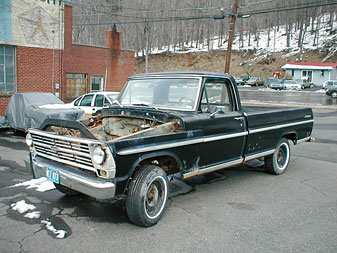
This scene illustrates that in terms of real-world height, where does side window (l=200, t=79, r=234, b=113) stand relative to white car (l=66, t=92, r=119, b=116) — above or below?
above

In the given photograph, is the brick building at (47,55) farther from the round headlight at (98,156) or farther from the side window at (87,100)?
the round headlight at (98,156)

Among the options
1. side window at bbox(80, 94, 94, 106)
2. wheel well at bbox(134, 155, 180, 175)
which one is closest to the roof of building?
side window at bbox(80, 94, 94, 106)

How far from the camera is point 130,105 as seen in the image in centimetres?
563

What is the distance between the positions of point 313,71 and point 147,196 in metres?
64.5

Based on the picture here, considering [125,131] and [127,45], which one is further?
[127,45]

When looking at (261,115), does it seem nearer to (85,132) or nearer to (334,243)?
(334,243)

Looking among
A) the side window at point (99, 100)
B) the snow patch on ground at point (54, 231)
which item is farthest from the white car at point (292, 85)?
the snow patch on ground at point (54, 231)

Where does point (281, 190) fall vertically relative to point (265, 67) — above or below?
below

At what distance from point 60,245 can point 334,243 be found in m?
3.17

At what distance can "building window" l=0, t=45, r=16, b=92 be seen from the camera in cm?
1553

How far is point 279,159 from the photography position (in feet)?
23.6

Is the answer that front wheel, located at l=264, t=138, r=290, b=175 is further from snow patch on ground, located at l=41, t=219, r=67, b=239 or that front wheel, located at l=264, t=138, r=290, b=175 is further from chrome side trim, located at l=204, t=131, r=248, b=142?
snow patch on ground, located at l=41, t=219, r=67, b=239

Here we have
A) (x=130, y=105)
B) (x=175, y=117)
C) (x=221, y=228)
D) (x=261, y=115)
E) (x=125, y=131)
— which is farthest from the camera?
(x=261, y=115)

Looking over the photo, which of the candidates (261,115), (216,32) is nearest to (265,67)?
(216,32)
